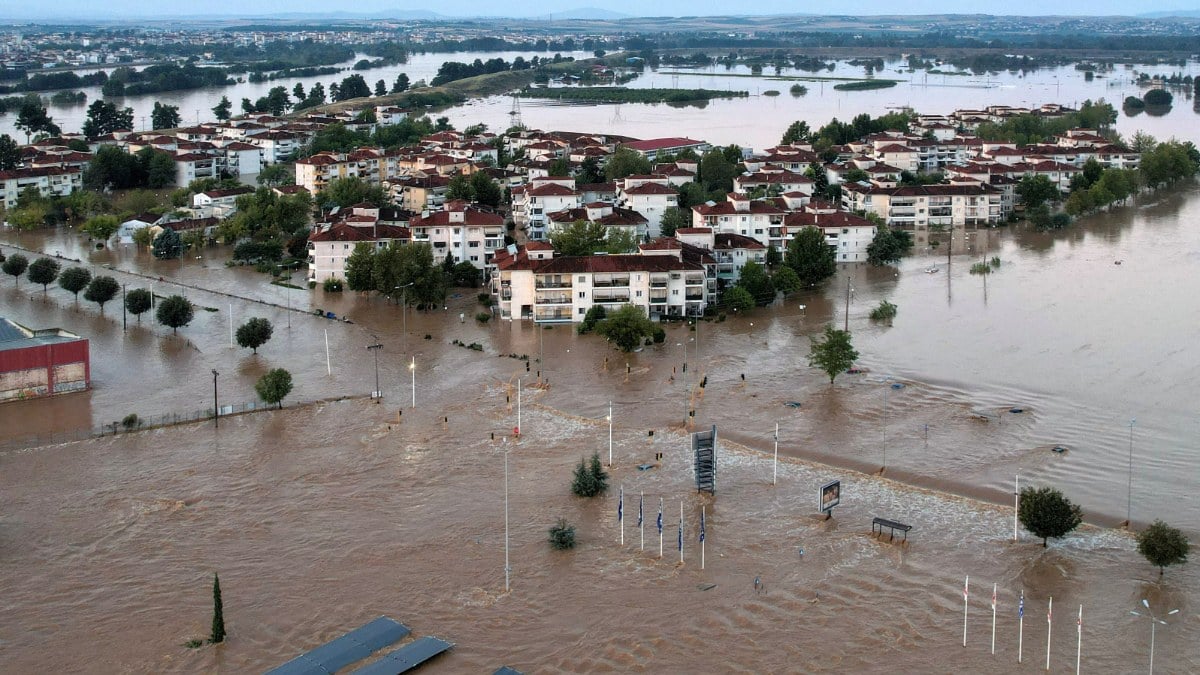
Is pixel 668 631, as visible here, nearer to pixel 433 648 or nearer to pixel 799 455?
pixel 433 648

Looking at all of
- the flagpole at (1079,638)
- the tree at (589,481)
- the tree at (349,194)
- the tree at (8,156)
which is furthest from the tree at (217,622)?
the tree at (8,156)

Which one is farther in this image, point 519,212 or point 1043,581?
point 519,212

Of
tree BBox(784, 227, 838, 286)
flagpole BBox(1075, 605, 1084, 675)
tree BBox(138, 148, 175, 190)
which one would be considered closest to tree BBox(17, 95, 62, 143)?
tree BBox(138, 148, 175, 190)

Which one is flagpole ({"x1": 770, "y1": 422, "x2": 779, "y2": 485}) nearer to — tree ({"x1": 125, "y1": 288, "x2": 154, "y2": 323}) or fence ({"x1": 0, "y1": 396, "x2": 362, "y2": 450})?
fence ({"x1": 0, "y1": 396, "x2": 362, "y2": 450})

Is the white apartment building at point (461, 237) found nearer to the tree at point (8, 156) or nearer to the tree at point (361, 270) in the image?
the tree at point (361, 270)

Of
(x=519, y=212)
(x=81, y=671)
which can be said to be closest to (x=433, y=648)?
(x=81, y=671)

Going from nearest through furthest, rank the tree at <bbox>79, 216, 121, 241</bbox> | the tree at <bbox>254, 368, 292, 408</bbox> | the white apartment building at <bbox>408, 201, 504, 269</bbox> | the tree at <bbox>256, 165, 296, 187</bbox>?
the tree at <bbox>254, 368, 292, 408</bbox> → the white apartment building at <bbox>408, 201, 504, 269</bbox> → the tree at <bbox>79, 216, 121, 241</bbox> → the tree at <bbox>256, 165, 296, 187</bbox>
